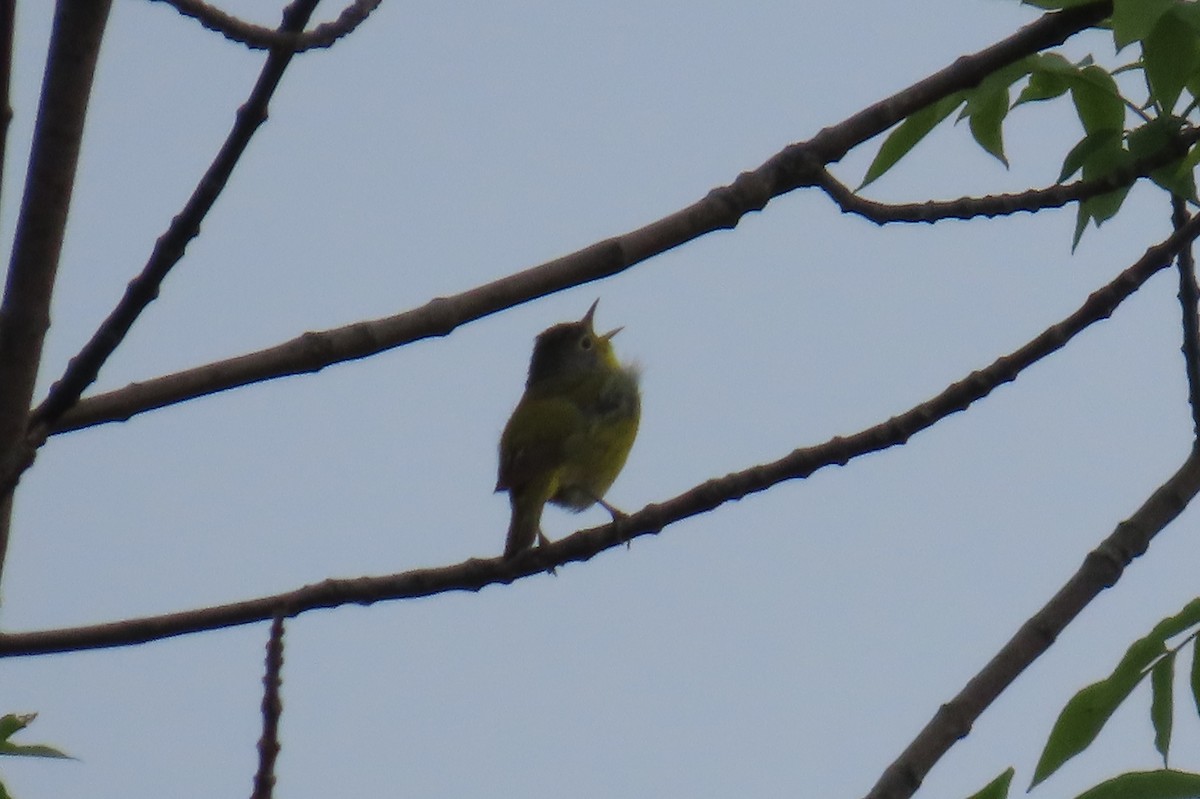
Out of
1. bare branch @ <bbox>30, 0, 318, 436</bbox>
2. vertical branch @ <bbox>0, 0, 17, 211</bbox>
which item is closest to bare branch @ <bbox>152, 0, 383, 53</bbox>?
bare branch @ <bbox>30, 0, 318, 436</bbox>

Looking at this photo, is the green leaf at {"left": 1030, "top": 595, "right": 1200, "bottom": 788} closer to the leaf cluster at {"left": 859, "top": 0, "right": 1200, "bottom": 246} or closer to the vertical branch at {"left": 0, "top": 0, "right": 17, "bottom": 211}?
the leaf cluster at {"left": 859, "top": 0, "right": 1200, "bottom": 246}

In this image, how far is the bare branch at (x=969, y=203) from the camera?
9.27 feet

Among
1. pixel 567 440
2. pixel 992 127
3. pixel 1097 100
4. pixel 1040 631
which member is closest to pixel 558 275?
pixel 1040 631

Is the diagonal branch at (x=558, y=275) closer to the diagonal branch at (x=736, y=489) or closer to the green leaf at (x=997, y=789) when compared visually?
the diagonal branch at (x=736, y=489)

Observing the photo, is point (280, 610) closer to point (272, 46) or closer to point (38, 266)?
point (38, 266)

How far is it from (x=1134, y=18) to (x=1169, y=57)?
25 cm

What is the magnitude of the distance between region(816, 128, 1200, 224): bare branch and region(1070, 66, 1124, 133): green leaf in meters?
0.40

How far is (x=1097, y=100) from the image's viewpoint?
351 cm

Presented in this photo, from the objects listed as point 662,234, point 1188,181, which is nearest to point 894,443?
point 662,234

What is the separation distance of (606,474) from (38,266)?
435 cm

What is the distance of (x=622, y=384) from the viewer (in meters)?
6.61

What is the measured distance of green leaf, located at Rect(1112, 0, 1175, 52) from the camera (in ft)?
8.89

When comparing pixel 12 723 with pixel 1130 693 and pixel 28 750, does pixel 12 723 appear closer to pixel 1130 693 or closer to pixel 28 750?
pixel 28 750

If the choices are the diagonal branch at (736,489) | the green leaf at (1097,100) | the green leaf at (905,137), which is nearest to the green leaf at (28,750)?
the diagonal branch at (736,489)
